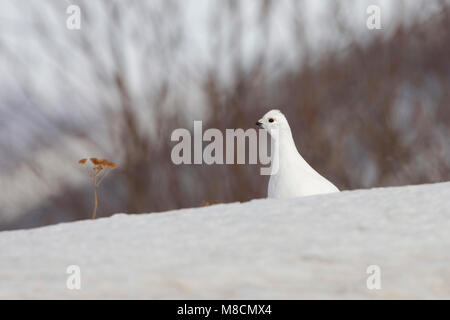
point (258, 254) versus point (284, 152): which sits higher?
point (284, 152)

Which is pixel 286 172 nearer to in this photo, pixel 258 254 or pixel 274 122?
pixel 274 122

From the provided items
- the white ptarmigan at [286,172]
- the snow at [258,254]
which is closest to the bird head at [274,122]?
the white ptarmigan at [286,172]

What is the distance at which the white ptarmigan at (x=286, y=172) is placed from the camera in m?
0.76

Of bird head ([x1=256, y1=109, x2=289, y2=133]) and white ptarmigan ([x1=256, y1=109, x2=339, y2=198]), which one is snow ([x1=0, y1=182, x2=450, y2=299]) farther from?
bird head ([x1=256, y1=109, x2=289, y2=133])

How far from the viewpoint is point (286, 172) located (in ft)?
2.63

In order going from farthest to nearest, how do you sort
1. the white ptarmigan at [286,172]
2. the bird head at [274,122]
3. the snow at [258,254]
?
the bird head at [274,122]
the white ptarmigan at [286,172]
the snow at [258,254]

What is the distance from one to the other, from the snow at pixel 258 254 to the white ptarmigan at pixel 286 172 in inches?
Result: 12.0

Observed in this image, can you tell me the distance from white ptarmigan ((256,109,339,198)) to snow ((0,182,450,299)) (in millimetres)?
306

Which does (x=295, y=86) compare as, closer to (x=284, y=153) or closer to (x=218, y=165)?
(x=218, y=165)

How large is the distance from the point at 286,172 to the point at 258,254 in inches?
17.4

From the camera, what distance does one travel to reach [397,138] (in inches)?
46.5

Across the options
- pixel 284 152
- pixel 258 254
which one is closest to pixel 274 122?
pixel 284 152

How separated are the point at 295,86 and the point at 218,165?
20 centimetres

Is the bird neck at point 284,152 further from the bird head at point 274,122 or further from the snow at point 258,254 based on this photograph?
the snow at point 258,254
